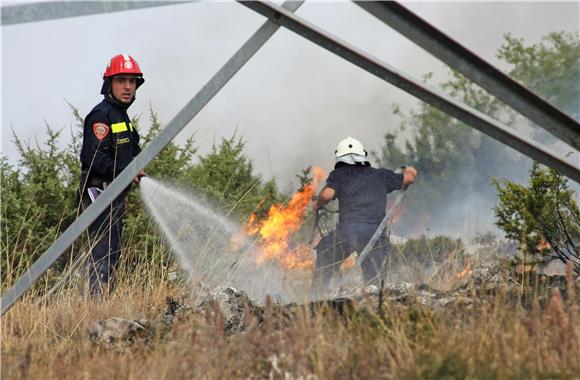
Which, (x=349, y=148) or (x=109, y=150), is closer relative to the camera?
(x=109, y=150)

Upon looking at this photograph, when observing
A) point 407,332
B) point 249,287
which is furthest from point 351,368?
point 249,287

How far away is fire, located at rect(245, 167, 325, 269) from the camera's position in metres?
7.87

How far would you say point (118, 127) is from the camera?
733 cm

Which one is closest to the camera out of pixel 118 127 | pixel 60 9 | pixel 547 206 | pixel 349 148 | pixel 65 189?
pixel 60 9

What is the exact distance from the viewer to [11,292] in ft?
14.0

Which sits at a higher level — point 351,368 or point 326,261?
point 326,261

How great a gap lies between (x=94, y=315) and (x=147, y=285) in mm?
955

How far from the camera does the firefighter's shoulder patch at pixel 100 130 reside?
7211 mm

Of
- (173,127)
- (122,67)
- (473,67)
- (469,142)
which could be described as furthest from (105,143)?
(469,142)

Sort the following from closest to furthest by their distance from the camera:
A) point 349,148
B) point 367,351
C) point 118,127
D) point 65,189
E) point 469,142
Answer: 1. point 367,351
2. point 118,127
3. point 349,148
4. point 65,189
5. point 469,142

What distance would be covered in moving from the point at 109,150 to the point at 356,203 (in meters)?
2.33

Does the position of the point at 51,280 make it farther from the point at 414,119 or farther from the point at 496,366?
the point at 414,119

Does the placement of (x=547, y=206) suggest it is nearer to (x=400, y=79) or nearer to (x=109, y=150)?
(x=109, y=150)

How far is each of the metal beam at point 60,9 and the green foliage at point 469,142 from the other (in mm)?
10184
